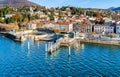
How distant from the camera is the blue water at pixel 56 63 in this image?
18578 mm

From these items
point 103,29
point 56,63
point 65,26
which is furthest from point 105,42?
point 56,63

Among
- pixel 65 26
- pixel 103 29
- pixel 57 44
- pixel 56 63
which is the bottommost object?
pixel 56 63

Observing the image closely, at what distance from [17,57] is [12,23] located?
29320mm

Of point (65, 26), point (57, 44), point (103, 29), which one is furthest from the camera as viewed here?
point (65, 26)

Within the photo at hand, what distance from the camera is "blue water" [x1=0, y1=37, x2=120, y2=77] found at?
18.6 metres

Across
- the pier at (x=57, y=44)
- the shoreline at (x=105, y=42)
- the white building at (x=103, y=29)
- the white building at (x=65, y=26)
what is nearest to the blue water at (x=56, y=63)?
the pier at (x=57, y=44)

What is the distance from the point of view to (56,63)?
2180 cm

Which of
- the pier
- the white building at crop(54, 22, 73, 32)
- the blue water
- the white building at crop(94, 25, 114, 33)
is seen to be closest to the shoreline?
the pier

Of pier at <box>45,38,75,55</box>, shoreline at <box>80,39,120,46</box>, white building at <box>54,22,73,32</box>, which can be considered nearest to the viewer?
pier at <box>45,38,75,55</box>

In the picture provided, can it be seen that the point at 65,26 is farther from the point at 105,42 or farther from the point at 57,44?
the point at 57,44

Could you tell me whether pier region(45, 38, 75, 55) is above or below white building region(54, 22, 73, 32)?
below

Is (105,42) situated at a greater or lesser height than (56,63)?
greater

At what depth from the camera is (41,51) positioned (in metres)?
27.3

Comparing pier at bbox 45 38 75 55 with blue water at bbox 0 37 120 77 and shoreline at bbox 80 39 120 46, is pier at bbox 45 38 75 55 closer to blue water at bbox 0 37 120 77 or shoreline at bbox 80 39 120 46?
blue water at bbox 0 37 120 77
